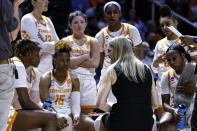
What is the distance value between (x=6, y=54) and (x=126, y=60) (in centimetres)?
137

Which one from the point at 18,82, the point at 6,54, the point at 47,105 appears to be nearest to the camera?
the point at 6,54

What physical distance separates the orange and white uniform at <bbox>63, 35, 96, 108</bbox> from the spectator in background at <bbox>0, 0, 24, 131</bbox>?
7.93ft

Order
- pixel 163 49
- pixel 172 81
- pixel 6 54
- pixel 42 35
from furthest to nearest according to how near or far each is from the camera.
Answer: pixel 163 49 → pixel 42 35 → pixel 172 81 → pixel 6 54

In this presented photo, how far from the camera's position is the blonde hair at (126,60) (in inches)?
154

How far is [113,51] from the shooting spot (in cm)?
410

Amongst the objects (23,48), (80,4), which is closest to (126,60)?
(23,48)

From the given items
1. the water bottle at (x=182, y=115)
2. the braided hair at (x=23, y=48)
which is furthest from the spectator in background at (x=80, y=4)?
the water bottle at (x=182, y=115)

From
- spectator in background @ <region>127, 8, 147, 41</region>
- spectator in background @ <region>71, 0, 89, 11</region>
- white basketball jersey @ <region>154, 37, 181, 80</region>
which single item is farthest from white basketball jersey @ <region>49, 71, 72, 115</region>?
spectator in background @ <region>127, 8, 147, 41</region>

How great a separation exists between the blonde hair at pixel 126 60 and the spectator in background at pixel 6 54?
1.21 metres

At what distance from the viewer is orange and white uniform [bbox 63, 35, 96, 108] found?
5.55 meters

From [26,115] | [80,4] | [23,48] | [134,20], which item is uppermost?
[80,4]

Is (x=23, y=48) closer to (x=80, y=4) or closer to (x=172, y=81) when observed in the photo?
(x=172, y=81)

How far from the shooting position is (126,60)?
157 inches

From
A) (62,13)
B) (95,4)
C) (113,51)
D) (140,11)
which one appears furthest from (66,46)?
(140,11)
